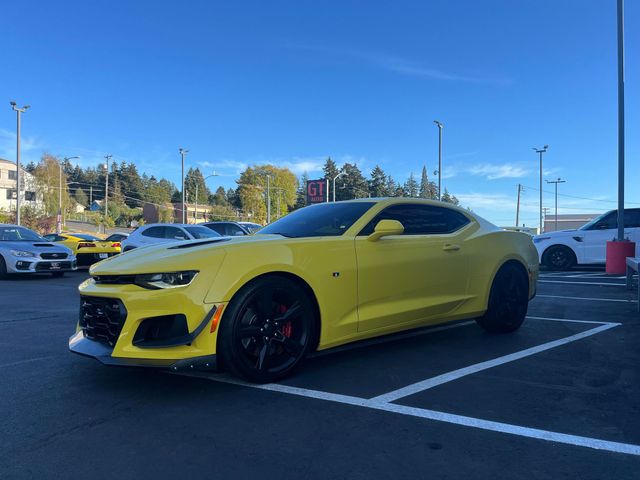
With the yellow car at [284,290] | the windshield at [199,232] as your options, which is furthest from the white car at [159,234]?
the yellow car at [284,290]

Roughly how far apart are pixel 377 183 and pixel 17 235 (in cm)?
8933

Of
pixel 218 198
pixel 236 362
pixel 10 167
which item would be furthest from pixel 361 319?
pixel 218 198

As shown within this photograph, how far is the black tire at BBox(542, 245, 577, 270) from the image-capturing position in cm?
1438

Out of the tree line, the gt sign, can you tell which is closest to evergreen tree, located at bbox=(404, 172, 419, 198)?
the tree line

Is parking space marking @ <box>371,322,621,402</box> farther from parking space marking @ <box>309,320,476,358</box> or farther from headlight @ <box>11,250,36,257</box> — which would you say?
headlight @ <box>11,250,36,257</box>

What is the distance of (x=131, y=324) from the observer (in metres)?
3.33

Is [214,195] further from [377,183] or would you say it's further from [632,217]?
[632,217]

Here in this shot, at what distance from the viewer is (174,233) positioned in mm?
14562

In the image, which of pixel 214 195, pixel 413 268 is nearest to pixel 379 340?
pixel 413 268

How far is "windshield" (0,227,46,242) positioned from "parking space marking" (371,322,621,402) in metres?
12.5

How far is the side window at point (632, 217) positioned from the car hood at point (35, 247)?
15330 mm

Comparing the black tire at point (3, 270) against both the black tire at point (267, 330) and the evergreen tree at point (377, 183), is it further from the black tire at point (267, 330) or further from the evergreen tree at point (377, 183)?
the evergreen tree at point (377, 183)

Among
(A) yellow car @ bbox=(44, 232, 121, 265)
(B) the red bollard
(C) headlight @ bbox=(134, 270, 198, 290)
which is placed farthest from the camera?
(A) yellow car @ bbox=(44, 232, 121, 265)

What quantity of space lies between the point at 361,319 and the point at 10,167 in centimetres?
8599
